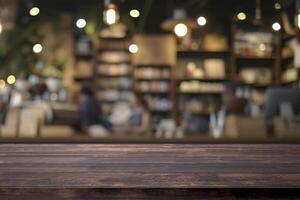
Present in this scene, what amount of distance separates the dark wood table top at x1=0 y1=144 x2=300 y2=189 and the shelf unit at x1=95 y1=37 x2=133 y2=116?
26.6ft

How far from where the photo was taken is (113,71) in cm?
1005

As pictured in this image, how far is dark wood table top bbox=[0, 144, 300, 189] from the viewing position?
1199mm

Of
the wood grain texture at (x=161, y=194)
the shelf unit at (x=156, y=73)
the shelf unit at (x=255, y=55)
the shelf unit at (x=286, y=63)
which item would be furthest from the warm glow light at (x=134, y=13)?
the wood grain texture at (x=161, y=194)

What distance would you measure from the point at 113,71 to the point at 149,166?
28.5 ft

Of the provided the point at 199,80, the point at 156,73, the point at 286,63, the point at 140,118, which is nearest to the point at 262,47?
the point at 286,63

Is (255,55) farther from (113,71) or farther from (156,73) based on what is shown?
(113,71)

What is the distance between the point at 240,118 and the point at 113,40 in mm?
5463

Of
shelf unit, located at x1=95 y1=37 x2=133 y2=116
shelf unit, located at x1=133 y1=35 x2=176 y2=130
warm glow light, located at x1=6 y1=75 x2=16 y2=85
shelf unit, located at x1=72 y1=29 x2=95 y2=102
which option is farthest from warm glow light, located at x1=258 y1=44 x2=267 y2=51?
warm glow light, located at x1=6 y1=75 x2=16 y2=85

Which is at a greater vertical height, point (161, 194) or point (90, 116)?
point (90, 116)

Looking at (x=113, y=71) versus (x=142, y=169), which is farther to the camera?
(x=113, y=71)

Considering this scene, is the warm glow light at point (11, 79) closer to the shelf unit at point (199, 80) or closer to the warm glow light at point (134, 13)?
the warm glow light at point (134, 13)

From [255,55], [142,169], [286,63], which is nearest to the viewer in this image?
[142,169]

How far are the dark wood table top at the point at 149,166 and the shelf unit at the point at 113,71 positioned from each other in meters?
8.12

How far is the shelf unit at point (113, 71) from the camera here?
9992mm
